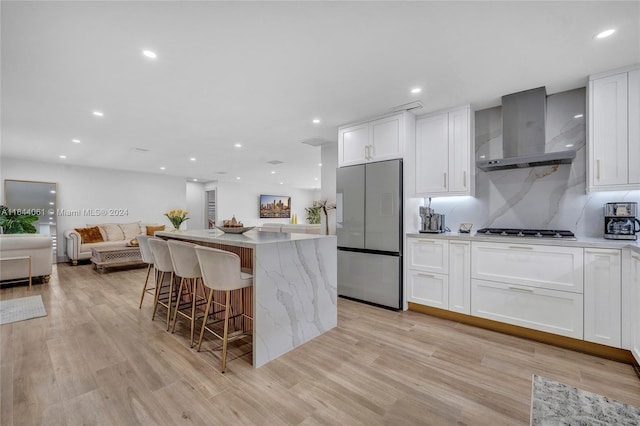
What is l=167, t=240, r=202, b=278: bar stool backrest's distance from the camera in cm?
245

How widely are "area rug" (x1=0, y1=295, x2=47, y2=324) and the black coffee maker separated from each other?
5.99 metres

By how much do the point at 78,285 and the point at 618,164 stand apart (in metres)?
7.18

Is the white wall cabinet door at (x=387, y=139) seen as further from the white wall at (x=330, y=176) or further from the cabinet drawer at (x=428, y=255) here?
the white wall at (x=330, y=176)

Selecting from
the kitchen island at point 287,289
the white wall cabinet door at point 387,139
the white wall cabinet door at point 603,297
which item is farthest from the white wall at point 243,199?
the white wall cabinet door at point 603,297

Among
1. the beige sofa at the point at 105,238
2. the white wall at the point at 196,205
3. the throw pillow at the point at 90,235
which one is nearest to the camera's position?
the beige sofa at the point at 105,238

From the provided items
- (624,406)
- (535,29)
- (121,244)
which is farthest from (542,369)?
(121,244)

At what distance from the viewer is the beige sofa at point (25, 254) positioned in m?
4.37

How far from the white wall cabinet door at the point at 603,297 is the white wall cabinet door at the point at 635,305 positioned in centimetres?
8

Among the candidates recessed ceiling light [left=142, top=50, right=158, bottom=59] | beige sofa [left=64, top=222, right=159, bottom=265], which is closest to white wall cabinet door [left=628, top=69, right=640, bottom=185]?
recessed ceiling light [left=142, top=50, right=158, bottom=59]

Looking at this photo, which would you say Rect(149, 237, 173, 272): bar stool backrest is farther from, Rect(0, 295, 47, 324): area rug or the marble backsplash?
the marble backsplash

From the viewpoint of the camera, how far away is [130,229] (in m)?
7.47

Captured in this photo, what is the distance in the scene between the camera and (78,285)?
4.61 metres

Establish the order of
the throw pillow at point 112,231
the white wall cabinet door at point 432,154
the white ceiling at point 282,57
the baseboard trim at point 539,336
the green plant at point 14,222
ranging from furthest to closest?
the throw pillow at point 112,231 < the green plant at point 14,222 < the white wall cabinet door at point 432,154 < the baseboard trim at point 539,336 < the white ceiling at point 282,57

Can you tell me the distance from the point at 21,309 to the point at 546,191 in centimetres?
629
